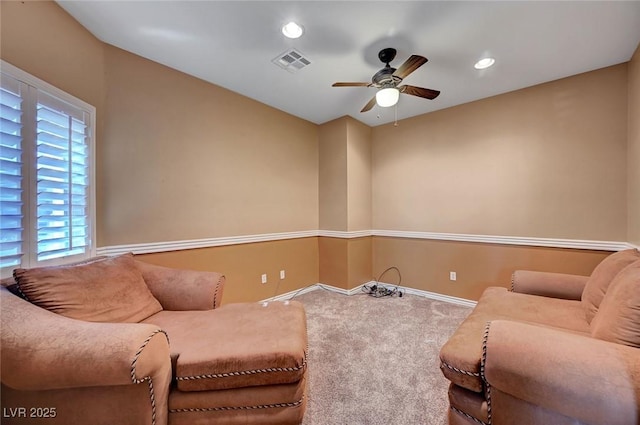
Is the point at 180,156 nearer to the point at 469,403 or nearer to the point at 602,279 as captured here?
the point at 469,403

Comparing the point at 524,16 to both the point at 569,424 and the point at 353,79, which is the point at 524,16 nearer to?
the point at 353,79

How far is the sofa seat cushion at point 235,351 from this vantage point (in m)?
1.12

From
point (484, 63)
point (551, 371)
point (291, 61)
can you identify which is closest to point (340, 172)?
point (291, 61)

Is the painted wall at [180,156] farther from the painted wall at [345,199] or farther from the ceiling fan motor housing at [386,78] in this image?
the ceiling fan motor housing at [386,78]

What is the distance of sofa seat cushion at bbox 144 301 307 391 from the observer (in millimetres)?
1119

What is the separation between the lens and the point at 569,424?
0.90m

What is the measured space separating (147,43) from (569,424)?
3382mm

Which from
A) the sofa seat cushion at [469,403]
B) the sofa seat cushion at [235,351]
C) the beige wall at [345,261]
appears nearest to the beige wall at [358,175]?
the beige wall at [345,261]

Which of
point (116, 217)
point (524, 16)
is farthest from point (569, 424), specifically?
point (116, 217)

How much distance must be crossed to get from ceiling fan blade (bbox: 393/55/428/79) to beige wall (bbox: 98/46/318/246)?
177cm

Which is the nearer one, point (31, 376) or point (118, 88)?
point (31, 376)

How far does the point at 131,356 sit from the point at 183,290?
2.78 feet

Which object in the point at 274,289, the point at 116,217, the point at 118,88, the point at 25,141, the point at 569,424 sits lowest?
the point at 274,289

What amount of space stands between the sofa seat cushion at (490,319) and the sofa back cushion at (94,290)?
70.9 inches
